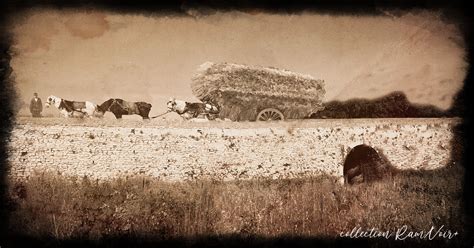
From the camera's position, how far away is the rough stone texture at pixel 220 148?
413 cm

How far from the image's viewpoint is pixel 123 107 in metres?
4.21

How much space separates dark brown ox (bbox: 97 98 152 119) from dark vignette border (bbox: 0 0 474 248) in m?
0.86

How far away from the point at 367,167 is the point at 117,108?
2612 millimetres

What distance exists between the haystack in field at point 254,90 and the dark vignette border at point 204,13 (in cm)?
61

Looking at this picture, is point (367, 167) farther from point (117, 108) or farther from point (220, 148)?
point (117, 108)

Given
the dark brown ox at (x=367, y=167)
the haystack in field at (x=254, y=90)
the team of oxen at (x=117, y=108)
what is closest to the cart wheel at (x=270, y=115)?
the haystack in field at (x=254, y=90)

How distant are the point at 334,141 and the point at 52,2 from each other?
3.12 m

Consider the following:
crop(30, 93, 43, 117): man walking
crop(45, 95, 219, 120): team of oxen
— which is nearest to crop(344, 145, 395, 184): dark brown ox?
crop(45, 95, 219, 120): team of oxen

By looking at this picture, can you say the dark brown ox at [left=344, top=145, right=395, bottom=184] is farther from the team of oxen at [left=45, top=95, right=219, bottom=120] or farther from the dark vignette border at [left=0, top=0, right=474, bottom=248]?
the team of oxen at [left=45, top=95, right=219, bottom=120]

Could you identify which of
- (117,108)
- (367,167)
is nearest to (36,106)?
(117,108)

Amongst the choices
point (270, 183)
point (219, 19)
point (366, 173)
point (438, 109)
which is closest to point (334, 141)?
point (366, 173)

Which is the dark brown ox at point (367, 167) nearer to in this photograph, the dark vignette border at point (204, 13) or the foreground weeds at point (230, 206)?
the foreground weeds at point (230, 206)

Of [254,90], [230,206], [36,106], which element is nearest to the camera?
[36,106]

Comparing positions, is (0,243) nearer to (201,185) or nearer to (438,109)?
(201,185)
